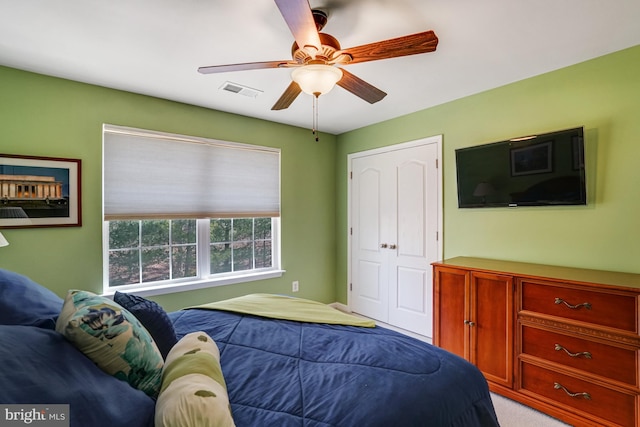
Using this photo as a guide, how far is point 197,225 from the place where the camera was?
3295mm

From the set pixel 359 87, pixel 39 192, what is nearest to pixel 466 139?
pixel 359 87

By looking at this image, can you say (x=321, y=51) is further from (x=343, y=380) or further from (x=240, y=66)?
(x=343, y=380)

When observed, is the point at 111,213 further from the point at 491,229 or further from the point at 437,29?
the point at 491,229

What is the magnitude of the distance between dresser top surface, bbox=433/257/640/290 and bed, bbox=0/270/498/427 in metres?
1.14

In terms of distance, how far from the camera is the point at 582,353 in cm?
192

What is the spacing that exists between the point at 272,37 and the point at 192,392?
1.98m

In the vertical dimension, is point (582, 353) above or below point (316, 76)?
below

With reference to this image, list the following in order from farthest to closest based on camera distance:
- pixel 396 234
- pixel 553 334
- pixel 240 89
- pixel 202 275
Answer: pixel 396 234 < pixel 202 275 < pixel 240 89 < pixel 553 334

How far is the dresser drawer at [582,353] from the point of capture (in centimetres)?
178

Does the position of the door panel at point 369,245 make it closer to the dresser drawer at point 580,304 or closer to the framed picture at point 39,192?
the dresser drawer at point 580,304

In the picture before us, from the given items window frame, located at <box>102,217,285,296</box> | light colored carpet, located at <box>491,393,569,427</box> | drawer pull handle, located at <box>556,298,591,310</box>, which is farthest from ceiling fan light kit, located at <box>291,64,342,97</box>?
light colored carpet, located at <box>491,393,569,427</box>

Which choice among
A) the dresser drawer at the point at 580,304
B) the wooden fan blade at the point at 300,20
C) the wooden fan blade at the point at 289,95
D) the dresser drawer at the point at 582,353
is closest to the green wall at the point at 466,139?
the dresser drawer at the point at 580,304

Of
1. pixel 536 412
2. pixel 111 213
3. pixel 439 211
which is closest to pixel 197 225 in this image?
pixel 111 213

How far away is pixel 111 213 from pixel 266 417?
257 centimetres
